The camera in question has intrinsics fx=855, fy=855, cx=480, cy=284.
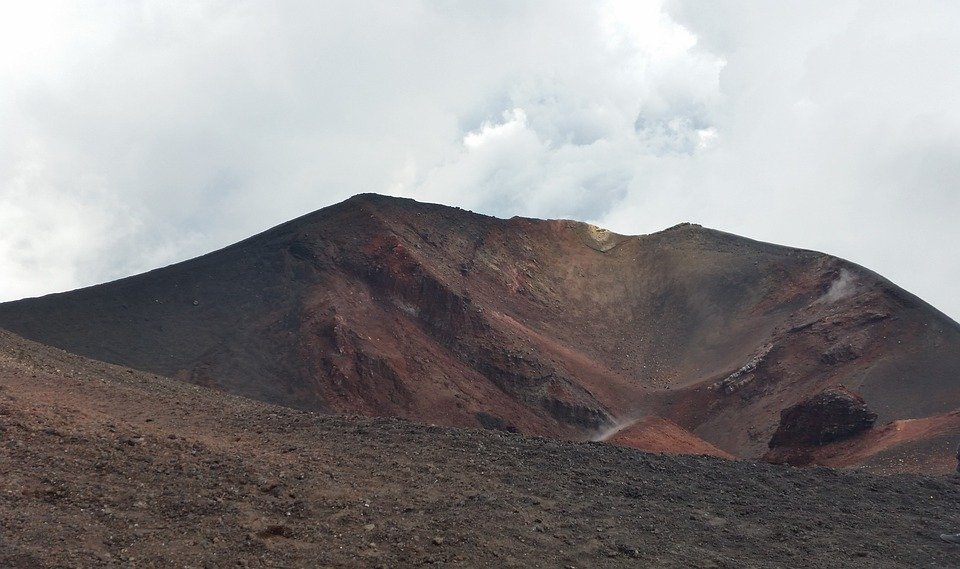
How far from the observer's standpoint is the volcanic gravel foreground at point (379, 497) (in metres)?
11.6

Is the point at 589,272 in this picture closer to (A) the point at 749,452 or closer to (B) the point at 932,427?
(A) the point at 749,452

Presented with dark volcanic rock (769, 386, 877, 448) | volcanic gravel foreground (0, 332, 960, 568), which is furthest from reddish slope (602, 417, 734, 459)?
volcanic gravel foreground (0, 332, 960, 568)

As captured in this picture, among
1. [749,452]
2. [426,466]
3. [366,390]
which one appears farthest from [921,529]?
[366,390]

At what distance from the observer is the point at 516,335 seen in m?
36.4

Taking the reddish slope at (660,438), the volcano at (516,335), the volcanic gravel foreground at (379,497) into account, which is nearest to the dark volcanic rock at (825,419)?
the volcano at (516,335)

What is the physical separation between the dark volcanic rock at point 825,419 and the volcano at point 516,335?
0.68 ft

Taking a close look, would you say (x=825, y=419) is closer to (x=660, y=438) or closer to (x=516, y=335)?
(x=660, y=438)

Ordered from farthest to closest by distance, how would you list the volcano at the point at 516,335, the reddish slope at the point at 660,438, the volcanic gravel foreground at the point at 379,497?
the reddish slope at the point at 660,438
the volcano at the point at 516,335
the volcanic gravel foreground at the point at 379,497

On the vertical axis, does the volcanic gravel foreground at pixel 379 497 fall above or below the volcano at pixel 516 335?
below

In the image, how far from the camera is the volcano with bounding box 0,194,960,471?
29.4m

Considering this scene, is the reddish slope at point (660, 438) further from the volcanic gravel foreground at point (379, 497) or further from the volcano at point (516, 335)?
the volcanic gravel foreground at point (379, 497)

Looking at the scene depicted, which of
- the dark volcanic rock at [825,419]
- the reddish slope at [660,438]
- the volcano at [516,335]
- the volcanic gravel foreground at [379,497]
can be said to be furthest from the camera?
the reddish slope at [660,438]

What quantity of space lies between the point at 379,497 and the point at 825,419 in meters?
18.9

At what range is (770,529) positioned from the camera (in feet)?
48.1
